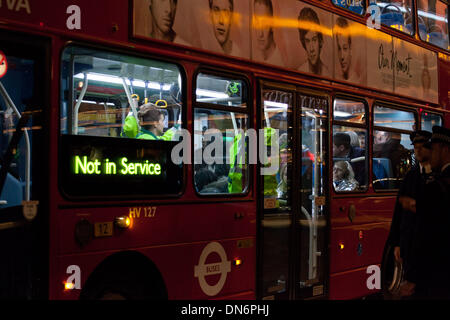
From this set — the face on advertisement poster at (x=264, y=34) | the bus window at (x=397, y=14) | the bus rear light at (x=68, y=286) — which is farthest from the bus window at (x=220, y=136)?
the bus window at (x=397, y=14)

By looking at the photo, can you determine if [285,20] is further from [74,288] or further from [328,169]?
[74,288]

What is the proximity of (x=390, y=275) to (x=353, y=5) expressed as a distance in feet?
12.1

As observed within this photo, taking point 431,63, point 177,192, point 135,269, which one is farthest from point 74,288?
point 431,63

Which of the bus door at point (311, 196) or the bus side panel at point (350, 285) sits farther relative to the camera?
the bus side panel at point (350, 285)

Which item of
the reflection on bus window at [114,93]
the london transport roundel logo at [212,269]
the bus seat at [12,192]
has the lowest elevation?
the london transport roundel logo at [212,269]

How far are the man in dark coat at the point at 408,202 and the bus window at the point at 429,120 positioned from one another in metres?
4.24

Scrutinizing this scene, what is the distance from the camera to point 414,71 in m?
9.45

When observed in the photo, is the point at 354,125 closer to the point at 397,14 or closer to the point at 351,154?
the point at 351,154

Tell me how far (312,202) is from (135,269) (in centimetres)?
265

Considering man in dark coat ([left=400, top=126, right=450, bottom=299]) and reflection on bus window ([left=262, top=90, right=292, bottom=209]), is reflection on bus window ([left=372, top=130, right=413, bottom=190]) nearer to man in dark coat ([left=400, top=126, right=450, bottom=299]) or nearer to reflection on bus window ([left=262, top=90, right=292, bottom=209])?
reflection on bus window ([left=262, top=90, right=292, bottom=209])

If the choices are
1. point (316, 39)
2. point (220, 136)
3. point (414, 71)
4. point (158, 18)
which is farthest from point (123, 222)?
point (414, 71)

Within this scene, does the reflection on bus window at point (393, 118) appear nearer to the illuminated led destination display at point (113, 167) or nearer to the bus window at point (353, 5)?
the bus window at point (353, 5)

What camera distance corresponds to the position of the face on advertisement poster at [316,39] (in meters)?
7.20

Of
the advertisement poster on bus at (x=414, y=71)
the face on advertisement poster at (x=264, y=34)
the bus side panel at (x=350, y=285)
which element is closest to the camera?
the face on advertisement poster at (x=264, y=34)
